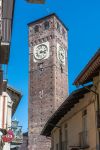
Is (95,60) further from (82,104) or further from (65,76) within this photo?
(65,76)

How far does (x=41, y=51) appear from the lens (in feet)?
256

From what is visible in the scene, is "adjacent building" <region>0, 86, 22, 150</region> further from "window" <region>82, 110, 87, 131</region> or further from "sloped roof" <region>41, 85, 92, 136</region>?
"window" <region>82, 110, 87, 131</region>

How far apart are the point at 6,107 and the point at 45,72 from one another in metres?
52.1

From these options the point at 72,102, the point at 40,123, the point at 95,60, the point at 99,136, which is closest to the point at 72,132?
the point at 72,102

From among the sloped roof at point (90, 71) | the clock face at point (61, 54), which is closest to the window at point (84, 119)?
the sloped roof at point (90, 71)

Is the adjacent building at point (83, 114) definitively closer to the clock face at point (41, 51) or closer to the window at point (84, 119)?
the window at point (84, 119)

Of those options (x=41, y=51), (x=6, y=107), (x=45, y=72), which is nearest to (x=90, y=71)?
(x=6, y=107)

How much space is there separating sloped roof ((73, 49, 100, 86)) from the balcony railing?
2194 millimetres

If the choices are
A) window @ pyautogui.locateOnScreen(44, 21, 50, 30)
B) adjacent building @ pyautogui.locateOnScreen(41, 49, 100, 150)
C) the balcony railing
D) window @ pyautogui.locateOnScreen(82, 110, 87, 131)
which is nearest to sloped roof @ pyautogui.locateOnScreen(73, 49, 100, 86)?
adjacent building @ pyautogui.locateOnScreen(41, 49, 100, 150)

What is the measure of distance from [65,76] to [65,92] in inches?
115

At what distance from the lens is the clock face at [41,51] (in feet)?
255

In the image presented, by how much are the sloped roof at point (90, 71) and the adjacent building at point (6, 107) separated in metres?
6.12

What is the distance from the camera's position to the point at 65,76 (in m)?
77.5

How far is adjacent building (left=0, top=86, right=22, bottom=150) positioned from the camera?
Answer: 2223 centimetres
